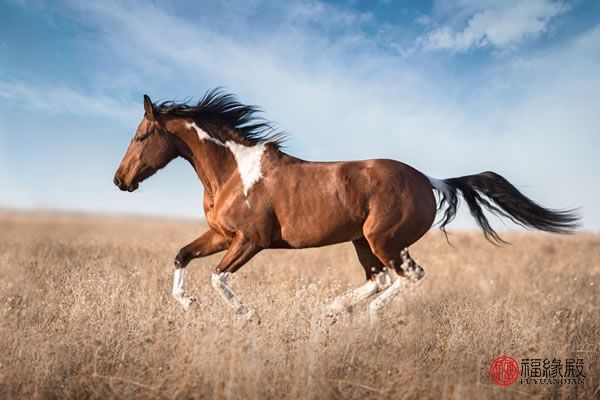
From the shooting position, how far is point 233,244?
537cm

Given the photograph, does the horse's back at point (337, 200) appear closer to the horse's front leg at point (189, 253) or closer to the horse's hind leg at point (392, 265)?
the horse's hind leg at point (392, 265)

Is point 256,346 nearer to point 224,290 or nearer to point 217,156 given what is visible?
point 224,290

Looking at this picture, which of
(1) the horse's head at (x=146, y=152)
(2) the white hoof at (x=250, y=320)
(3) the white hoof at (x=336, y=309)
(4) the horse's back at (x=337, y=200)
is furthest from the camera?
(1) the horse's head at (x=146, y=152)

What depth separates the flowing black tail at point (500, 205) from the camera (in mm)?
6391

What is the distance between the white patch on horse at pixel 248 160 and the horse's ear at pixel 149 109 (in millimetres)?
952

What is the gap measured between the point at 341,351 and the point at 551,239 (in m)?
17.7

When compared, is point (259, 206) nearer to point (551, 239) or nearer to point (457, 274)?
point (457, 274)

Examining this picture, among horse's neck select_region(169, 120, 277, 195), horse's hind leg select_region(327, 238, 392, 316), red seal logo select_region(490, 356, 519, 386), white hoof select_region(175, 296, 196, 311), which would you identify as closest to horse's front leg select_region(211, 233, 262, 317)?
white hoof select_region(175, 296, 196, 311)

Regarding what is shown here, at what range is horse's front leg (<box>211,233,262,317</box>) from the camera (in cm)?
518

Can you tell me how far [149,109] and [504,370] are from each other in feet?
15.5

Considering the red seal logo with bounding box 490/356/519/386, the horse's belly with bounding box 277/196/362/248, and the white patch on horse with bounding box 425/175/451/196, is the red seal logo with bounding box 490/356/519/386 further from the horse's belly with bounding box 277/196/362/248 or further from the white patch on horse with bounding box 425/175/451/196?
the white patch on horse with bounding box 425/175/451/196

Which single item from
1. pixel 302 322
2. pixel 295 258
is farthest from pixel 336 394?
pixel 295 258

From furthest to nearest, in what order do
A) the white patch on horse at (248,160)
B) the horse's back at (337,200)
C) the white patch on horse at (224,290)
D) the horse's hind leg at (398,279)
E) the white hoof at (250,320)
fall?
the white patch on horse at (248,160) < the horse's back at (337,200) < the horse's hind leg at (398,279) < the white patch on horse at (224,290) < the white hoof at (250,320)

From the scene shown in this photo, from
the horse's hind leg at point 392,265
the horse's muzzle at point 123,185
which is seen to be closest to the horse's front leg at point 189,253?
the horse's muzzle at point 123,185
